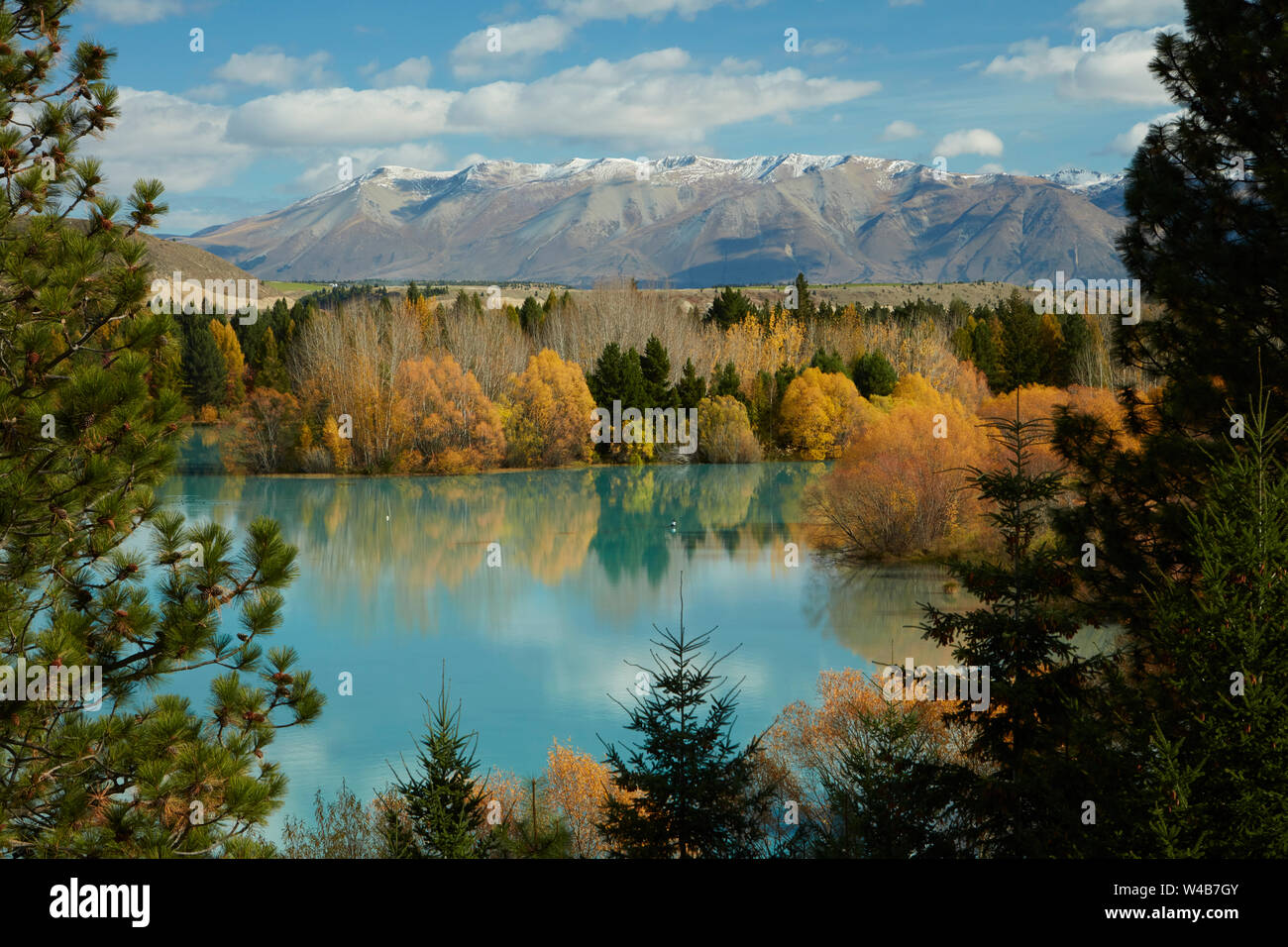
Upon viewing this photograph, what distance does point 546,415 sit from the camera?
51844mm

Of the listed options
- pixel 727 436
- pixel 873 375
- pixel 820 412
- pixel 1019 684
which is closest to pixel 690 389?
pixel 727 436

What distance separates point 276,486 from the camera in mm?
45375

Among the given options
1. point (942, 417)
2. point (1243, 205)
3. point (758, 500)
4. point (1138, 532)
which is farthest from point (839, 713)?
point (758, 500)

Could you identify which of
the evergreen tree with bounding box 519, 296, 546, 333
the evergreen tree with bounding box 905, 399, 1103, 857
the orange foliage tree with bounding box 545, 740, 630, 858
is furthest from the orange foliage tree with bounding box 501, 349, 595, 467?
the evergreen tree with bounding box 905, 399, 1103, 857

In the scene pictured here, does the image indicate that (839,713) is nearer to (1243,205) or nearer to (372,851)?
(372,851)

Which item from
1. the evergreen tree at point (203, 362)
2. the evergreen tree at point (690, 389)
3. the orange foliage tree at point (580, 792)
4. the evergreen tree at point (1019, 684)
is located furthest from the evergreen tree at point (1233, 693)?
the evergreen tree at point (203, 362)

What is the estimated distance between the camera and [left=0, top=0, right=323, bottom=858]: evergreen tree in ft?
19.4

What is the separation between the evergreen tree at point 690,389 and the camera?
55281 mm

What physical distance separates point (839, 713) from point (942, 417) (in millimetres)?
17245

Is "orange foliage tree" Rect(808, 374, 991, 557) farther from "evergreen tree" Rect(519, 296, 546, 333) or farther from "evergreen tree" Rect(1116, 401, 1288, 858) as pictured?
"evergreen tree" Rect(519, 296, 546, 333)
